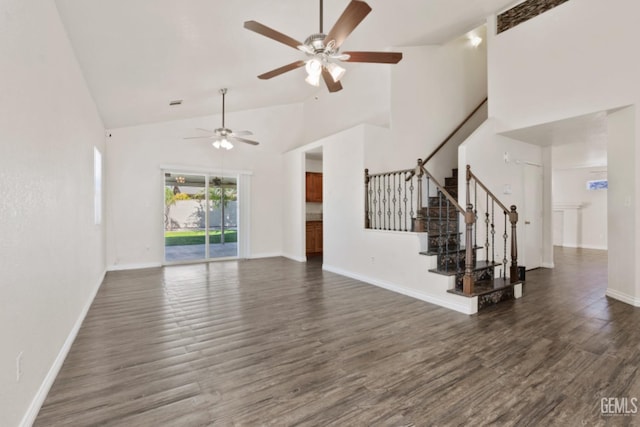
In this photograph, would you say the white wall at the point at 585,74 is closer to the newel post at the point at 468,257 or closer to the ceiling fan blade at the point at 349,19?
the newel post at the point at 468,257

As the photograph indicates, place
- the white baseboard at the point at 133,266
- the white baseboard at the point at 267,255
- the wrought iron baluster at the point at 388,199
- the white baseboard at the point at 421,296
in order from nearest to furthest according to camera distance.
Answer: the white baseboard at the point at 421,296 < the wrought iron baluster at the point at 388,199 < the white baseboard at the point at 133,266 < the white baseboard at the point at 267,255

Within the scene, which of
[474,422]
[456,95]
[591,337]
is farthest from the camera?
[456,95]

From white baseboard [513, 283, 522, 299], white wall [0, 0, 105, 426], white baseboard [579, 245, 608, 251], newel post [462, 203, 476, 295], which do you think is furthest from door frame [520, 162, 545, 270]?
white wall [0, 0, 105, 426]

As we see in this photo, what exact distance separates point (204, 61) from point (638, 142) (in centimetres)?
560

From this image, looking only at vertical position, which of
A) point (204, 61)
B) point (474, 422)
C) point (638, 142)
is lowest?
point (474, 422)

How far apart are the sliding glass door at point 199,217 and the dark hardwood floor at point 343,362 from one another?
2.87 meters

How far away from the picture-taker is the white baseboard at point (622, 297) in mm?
3768

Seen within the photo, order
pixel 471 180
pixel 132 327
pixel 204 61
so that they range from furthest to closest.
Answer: pixel 471 180, pixel 204 61, pixel 132 327

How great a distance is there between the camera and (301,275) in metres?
5.74

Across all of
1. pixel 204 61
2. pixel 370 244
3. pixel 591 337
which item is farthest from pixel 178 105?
pixel 591 337

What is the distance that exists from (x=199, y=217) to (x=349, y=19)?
19.6 feet

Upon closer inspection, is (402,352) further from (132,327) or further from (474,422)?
(132,327)

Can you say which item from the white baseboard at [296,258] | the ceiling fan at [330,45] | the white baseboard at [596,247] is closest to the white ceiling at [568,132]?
the ceiling fan at [330,45]

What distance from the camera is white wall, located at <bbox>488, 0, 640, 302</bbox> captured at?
3707mm
